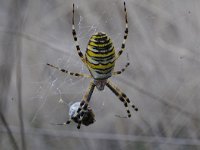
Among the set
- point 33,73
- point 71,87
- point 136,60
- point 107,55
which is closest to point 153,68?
point 136,60

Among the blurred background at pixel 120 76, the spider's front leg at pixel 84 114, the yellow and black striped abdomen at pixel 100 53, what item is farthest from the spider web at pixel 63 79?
the yellow and black striped abdomen at pixel 100 53

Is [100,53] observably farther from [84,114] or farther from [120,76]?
[120,76]

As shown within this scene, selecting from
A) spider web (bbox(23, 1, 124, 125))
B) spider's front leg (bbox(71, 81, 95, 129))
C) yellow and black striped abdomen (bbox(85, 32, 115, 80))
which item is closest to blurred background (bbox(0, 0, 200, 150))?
spider web (bbox(23, 1, 124, 125))

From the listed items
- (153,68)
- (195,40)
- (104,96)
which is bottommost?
(104,96)

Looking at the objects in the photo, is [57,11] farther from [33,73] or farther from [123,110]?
[123,110]

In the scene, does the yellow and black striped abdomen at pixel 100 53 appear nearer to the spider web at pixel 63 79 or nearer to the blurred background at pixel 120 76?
the spider web at pixel 63 79
